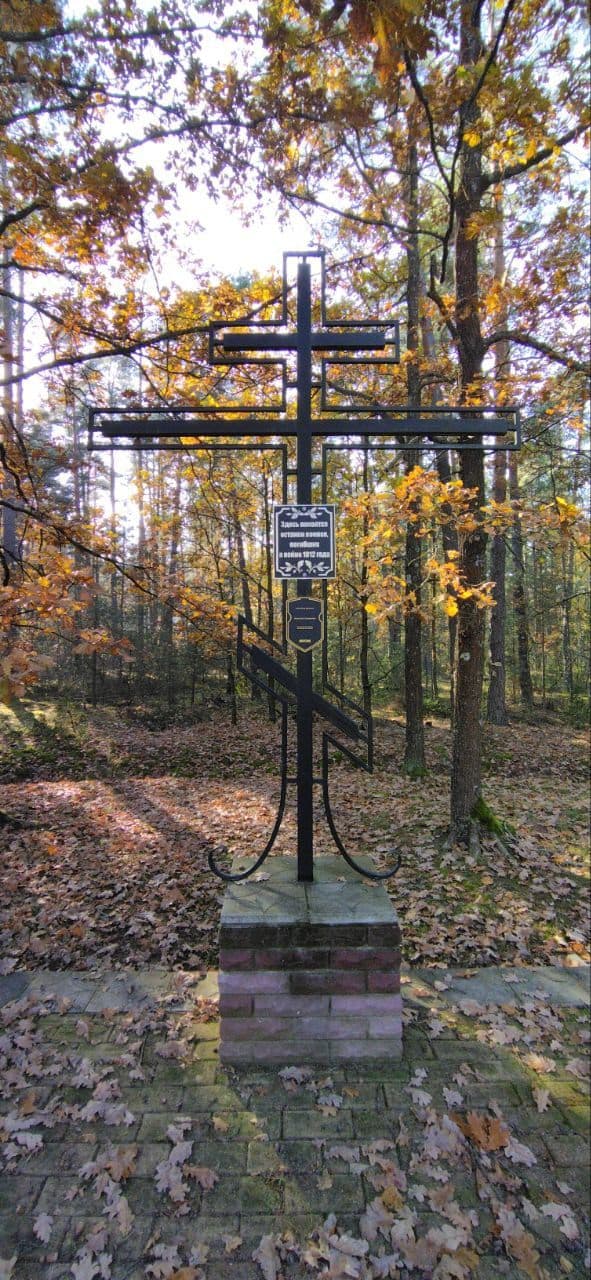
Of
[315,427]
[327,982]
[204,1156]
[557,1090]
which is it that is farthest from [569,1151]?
[315,427]

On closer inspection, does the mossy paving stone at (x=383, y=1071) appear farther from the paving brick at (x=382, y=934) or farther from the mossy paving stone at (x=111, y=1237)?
the mossy paving stone at (x=111, y=1237)

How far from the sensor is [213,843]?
6109 mm

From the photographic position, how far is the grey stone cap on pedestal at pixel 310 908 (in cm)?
272

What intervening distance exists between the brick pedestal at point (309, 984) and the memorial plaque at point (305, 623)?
1.34 m

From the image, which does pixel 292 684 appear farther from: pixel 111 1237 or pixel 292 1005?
pixel 111 1237

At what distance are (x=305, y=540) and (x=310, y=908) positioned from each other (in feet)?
6.12

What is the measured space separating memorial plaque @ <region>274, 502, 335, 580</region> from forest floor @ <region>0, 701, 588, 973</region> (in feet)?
9.02

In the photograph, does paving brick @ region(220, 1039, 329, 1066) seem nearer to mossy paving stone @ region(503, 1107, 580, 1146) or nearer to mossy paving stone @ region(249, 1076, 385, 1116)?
mossy paving stone @ region(249, 1076, 385, 1116)

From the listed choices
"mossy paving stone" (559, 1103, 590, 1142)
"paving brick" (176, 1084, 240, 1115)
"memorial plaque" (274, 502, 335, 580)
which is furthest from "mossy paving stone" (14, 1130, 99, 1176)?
"memorial plaque" (274, 502, 335, 580)

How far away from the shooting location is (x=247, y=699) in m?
16.1

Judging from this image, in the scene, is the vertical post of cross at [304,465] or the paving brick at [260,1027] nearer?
the paving brick at [260,1027]

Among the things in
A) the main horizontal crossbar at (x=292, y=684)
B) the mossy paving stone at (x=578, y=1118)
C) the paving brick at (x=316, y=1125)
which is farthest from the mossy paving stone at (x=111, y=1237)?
the main horizontal crossbar at (x=292, y=684)

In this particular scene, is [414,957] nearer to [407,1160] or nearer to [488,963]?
[488,963]

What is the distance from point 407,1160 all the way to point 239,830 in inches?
173
